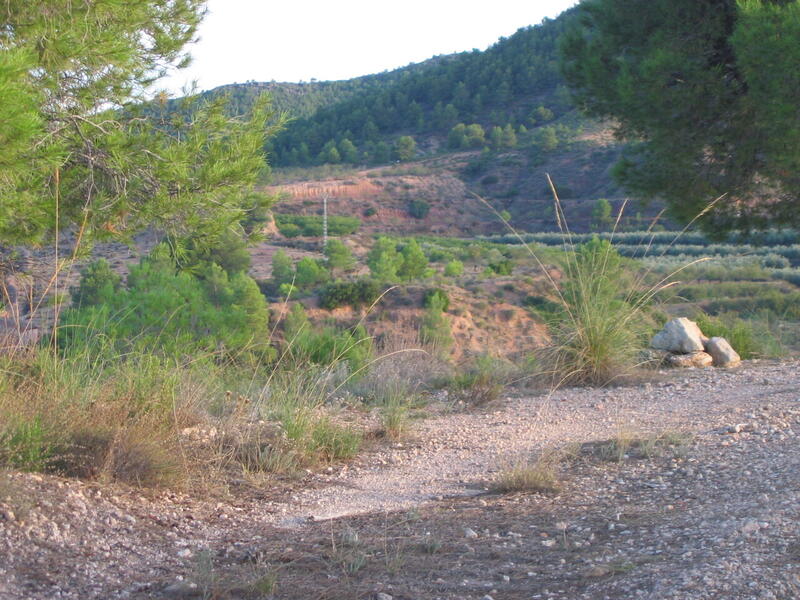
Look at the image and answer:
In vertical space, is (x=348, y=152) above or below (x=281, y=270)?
above

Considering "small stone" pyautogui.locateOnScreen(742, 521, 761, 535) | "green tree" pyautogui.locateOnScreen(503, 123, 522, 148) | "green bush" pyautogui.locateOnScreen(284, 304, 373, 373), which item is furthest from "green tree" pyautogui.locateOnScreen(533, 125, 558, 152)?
"small stone" pyautogui.locateOnScreen(742, 521, 761, 535)

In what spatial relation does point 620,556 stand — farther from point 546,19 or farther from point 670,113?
point 546,19

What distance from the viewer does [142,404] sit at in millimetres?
4852

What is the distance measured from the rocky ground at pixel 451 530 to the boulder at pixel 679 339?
9.41 ft

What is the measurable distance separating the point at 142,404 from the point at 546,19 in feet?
207

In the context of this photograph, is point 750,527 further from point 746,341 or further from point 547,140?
point 547,140

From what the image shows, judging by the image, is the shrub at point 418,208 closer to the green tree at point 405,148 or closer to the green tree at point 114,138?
the green tree at point 405,148

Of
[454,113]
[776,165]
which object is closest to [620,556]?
[776,165]

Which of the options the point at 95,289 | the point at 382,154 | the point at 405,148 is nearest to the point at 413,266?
the point at 95,289

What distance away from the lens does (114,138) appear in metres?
5.54

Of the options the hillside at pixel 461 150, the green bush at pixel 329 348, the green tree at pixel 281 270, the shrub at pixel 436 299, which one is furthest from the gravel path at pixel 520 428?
the hillside at pixel 461 150

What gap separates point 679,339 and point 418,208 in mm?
51466

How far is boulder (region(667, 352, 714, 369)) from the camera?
27.5ft

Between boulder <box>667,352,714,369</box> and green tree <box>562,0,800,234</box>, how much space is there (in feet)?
10.8
